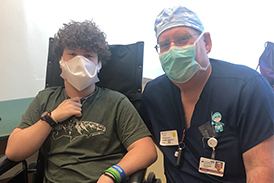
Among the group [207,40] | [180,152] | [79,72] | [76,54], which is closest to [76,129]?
[79,72]

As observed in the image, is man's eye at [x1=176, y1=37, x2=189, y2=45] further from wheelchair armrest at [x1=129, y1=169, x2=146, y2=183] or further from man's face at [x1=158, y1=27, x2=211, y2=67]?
wheelchair armrest at [x1=129, y1=169, x2=146, y2=183]

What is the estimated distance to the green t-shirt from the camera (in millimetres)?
1002

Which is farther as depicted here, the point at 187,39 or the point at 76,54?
the point at 76,54

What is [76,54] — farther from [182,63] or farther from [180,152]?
[180,152]

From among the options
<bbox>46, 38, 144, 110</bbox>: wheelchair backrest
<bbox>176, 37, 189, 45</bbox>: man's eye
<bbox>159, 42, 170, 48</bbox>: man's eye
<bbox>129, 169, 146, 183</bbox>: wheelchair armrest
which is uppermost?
<bbox>176, 37, 189, 45</bbox>: man's eye

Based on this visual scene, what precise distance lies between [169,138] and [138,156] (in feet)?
0.68

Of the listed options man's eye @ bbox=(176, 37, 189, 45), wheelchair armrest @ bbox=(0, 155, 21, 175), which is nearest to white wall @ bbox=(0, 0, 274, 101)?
man's eye @ bbox=(176, 37, 189, 45)

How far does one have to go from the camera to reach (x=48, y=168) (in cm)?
108

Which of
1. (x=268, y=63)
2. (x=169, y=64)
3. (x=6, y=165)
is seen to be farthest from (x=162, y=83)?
(x=6, y=165)

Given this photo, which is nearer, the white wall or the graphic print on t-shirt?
the graphic print on t-shirt

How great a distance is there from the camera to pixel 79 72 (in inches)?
40.2

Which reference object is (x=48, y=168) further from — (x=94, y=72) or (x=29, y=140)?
(x=94, y=72)

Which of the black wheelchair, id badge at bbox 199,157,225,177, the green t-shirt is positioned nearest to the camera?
id badge at bbox 199,157,225,177

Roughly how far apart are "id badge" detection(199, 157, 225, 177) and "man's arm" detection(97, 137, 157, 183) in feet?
0.72
